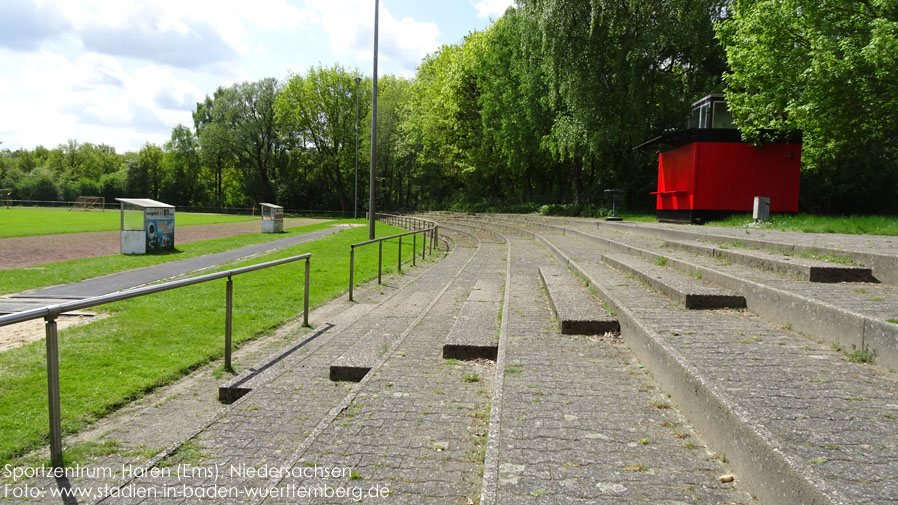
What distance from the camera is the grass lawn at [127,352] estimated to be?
4.07 m

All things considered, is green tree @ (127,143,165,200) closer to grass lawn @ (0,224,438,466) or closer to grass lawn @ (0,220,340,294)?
grass lawn @ (0,220,340,294)

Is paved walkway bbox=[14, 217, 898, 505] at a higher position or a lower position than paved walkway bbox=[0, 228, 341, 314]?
higher

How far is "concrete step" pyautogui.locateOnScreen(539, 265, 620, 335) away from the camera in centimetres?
514

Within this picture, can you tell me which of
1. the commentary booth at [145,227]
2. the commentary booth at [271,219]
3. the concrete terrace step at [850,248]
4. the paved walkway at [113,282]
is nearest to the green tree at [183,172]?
the commentary booth at [271,219]

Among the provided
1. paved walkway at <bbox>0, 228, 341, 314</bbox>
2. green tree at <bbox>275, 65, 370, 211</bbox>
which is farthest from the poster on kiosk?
green tree at <bbox>275, 65, 370, 211</bbox>

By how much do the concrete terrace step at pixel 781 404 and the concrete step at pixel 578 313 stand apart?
53 centimetres

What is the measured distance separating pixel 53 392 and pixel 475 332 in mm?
3479

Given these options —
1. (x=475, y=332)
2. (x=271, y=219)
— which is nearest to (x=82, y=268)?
(x=475, y=332)

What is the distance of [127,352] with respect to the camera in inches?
228

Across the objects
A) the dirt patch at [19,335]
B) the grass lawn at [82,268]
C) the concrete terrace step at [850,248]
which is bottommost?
the grass lawn at [82,268]

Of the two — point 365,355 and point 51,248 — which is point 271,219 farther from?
point 365,355

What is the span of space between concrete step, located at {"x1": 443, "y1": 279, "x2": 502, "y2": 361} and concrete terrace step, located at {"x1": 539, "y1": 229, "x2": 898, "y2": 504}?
4.32ft

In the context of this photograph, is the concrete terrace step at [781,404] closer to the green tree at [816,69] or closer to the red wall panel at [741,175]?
the green tree at [816,69]

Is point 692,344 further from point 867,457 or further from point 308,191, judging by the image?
point 308,191
